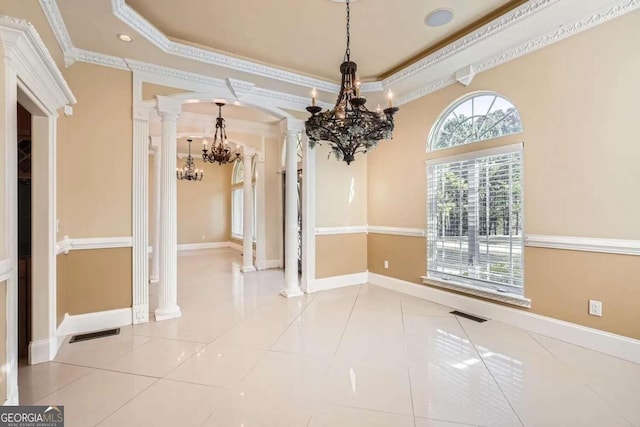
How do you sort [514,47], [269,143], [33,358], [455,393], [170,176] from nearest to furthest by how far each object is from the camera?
[455,393], [33,358], [514,47], [170,176], [269,143]

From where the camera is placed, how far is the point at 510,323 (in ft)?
11.2

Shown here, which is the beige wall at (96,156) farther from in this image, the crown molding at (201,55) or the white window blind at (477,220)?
the white window blind at (477,220)

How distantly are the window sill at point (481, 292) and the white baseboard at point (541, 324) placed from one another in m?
0.08

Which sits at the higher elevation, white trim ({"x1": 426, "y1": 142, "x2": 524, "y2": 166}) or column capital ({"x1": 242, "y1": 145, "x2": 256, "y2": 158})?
column capital ({"x1": 242, "y1": 145, "x2": 256, "y2": 158})

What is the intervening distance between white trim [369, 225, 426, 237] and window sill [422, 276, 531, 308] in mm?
652

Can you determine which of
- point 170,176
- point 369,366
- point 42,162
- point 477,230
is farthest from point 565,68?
point 42,162

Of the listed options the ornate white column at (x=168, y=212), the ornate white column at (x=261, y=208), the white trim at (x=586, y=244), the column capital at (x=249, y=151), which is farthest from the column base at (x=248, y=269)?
the white trim at (x=586, y=244)

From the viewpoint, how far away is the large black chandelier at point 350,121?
2418 millimetres

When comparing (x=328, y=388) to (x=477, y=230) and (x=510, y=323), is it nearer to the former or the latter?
(x=510, y=323)

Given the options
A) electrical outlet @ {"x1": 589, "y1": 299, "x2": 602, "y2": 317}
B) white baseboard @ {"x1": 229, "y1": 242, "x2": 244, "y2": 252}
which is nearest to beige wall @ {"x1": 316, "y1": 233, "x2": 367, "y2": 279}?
electrical outlet @ {"x1": 589, "y1": 299, "x2": 602, "y2": 317}

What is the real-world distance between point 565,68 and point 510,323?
2701 mm

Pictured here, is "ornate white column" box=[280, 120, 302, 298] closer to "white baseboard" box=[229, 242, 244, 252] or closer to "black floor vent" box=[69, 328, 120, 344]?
"black floor vent" box=[69, 328, 120, 344]

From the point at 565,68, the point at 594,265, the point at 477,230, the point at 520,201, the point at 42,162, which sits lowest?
the point at 594,265

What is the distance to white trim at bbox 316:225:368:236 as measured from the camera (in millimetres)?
5008
